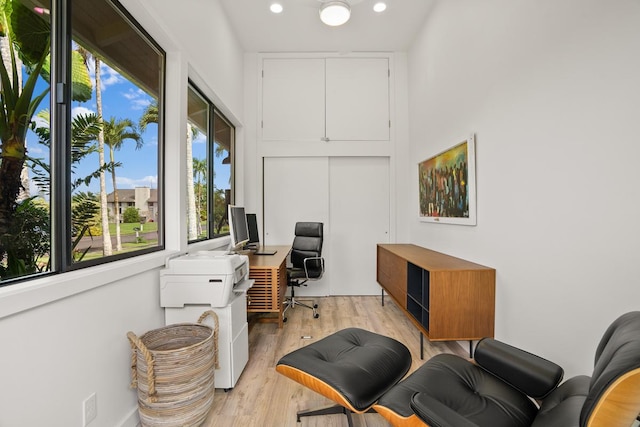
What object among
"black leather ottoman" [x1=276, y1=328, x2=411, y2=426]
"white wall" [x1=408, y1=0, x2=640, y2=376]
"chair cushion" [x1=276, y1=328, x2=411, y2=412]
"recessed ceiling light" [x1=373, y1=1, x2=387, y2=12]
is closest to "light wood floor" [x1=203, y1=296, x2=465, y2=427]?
"black leather ottoman" [x1=276, y1=328, x2=411, y2=426]

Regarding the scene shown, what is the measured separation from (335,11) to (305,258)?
2999mm

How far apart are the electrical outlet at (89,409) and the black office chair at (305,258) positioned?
2.43 metres

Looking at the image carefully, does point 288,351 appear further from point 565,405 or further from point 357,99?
point 357,99

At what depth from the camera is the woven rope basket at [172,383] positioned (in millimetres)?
1627

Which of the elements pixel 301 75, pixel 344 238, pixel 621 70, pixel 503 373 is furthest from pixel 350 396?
pixel 301 75

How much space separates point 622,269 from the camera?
1397mm

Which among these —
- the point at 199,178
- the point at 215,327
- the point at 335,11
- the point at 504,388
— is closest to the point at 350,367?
the point at 504,388

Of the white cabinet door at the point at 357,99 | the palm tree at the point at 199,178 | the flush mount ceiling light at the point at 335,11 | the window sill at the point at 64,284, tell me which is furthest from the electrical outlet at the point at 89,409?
the white cabinet door at the point at 357,99

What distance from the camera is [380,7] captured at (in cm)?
359

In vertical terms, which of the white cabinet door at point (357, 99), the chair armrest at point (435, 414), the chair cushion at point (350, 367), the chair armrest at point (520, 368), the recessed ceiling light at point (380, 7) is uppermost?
the recessed ceiling light at point (380, 7)

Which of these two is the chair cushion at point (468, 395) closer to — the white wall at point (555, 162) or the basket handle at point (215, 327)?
the white wall at point (555, 162)

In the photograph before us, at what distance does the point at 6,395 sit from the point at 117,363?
0.65 meters

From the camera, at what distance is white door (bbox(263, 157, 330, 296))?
4727 millimetres

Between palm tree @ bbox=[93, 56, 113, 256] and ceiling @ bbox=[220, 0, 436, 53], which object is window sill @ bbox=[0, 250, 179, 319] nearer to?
palm tree @ bbox=[93, 56, 113, 256]
